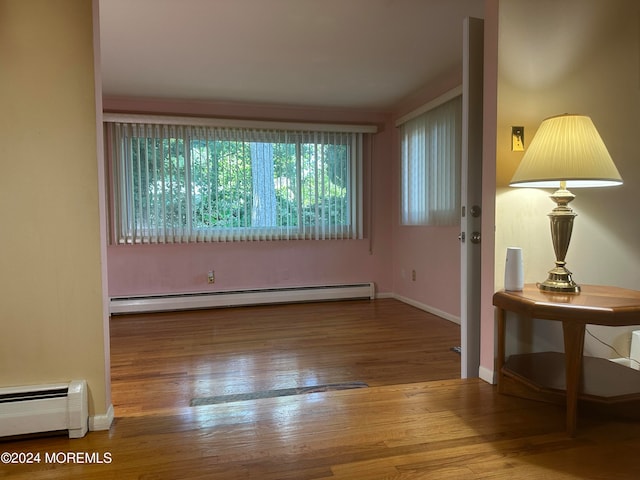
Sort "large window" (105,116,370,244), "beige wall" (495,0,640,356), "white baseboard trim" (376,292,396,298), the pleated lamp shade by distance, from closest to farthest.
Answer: the pleated lamp shade, "beige wall" (495,0,640,356), "large window" (105,116,370,244), "white baseboard trim" (376,292,396,298)

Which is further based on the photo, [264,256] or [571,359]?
[264,256]

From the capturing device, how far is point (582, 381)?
1.79 m

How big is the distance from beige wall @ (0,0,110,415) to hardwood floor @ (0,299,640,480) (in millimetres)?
332

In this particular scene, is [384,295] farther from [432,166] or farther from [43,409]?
[43,409]

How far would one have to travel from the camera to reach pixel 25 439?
5.42 ft

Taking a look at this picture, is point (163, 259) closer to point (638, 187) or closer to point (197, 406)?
point (197, 406)

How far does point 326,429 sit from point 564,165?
1.51 meters

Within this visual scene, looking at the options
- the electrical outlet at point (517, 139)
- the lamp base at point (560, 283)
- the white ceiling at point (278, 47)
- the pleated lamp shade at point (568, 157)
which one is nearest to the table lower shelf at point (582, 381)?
the lamp base at point (560, 283)

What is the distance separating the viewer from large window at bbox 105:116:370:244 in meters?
4.23

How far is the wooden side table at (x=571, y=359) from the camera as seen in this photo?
161 centimetres

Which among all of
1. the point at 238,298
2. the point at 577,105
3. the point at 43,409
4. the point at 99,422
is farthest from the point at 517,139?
the point at 238,298

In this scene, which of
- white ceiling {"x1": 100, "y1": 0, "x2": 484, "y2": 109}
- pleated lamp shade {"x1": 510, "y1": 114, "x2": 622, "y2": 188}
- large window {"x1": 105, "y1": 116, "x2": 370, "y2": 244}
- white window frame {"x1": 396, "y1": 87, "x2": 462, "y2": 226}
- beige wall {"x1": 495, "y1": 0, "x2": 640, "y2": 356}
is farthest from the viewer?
large window {"x1": 105, "y1": 116, "x2": 370, "y2": 244}

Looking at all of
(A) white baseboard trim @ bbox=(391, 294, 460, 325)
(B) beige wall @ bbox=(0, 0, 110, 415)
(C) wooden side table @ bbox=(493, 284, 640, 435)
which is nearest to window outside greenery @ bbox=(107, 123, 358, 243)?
(A) white baseboard trim @ bbox=(391, 294, 460, 325)

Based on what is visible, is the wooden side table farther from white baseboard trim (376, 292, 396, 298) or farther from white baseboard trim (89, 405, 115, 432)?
white baseboard trim (376, 292, 396, 298)
